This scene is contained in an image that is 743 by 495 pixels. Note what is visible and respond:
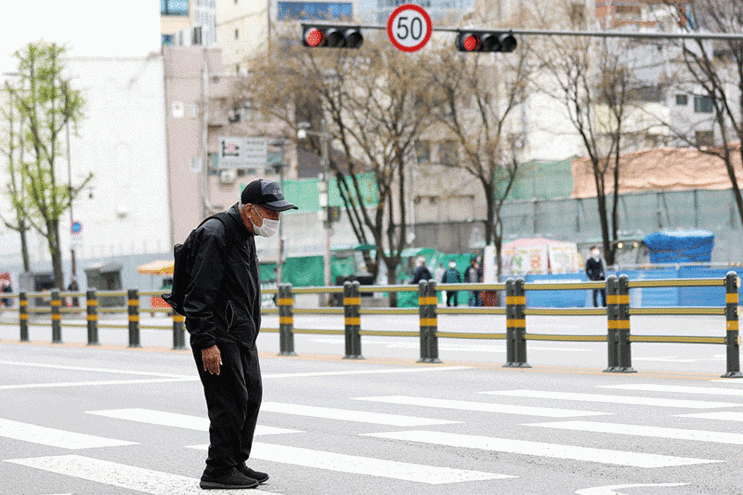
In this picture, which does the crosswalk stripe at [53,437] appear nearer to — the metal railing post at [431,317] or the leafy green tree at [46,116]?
the metal railing post at [431,317]

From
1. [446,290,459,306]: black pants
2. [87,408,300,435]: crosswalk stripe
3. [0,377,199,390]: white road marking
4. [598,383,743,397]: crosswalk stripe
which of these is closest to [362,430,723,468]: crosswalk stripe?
[87,408,300,435]: crosswalk stripe

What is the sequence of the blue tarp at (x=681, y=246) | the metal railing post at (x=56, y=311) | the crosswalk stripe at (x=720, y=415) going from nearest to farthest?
the crosswalk stripe at (x=720, y=415) < the metal railing post at (x=56, y=311) < the blue tarp at (x=681, y=246)

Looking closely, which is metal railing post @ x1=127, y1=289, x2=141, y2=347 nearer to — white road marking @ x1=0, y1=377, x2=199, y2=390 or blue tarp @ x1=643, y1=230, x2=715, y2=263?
white road marking @ x1=0, y1=377, x2=199, y2=390

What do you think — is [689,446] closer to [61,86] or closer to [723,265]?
[723,265]

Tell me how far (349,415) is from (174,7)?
119 m

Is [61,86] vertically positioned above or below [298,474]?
above

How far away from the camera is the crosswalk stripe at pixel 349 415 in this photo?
9.95m

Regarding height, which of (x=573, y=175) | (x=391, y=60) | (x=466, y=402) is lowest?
(x=466, y=402)

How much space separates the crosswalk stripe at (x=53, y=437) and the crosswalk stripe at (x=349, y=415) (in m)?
1.99

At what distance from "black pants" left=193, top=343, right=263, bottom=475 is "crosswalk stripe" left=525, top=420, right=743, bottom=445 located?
3.29m

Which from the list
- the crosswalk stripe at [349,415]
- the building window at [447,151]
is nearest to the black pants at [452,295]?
the crosswalk stripe at [349,415]

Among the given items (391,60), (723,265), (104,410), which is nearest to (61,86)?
(391,60)

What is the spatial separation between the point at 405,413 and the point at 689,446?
3.09 metres

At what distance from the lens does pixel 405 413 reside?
35.0ft
